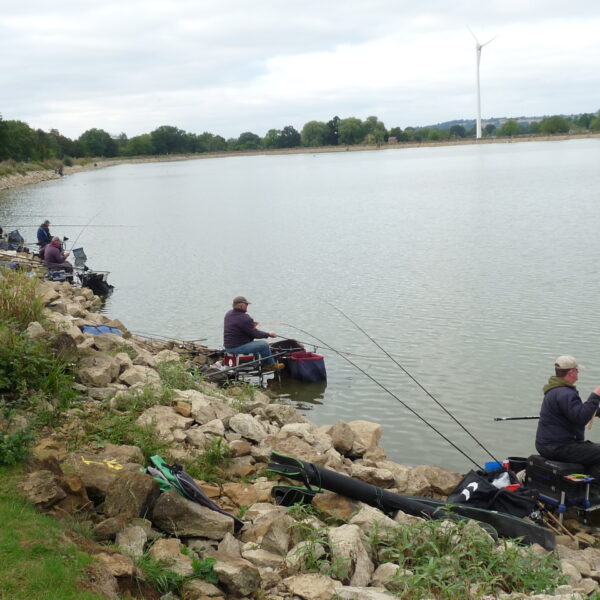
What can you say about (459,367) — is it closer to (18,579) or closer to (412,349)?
(412,349)

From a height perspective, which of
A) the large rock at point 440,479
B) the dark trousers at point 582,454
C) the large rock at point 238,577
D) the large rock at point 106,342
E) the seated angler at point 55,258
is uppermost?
the seated angler at point 55,258

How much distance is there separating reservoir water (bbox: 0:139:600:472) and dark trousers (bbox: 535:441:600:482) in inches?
86.9

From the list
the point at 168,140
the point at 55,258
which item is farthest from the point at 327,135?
the point at 55,258

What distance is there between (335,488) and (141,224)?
37.9m

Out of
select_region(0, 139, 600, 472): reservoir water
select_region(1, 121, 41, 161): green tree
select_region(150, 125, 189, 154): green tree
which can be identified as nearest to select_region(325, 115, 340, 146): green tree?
select_region(150, 125, 189, 154): green tree

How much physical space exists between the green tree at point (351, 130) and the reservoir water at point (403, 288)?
435ft

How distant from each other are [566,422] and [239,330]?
21.9 ft

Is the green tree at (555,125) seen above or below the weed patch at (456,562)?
above

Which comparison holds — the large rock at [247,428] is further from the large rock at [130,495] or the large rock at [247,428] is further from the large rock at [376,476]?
the large rock at [130,495]

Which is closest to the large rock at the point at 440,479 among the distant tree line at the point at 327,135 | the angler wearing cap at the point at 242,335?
the angler wearing cap at the point at 242,335

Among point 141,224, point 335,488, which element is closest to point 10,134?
point 141,224

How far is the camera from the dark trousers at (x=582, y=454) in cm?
775

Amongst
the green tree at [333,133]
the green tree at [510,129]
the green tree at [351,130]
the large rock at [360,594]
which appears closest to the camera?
the large rock at [360,594]

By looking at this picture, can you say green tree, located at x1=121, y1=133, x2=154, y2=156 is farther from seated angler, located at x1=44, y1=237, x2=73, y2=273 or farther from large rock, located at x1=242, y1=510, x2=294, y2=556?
large rock, located at x1=242, y1=510, x2=294, y2=556
